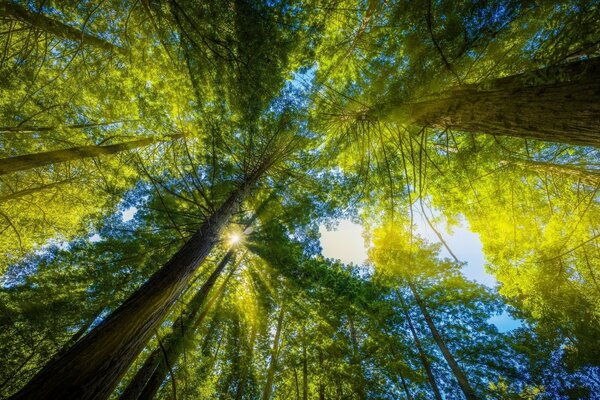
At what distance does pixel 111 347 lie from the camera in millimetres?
1849

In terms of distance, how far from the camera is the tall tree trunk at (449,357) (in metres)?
6.55

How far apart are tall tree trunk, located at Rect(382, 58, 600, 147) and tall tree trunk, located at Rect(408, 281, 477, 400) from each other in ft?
26.6

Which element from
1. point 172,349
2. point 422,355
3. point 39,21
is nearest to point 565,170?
point 422,355

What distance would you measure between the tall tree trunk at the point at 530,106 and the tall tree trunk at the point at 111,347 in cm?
349

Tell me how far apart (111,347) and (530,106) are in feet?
13.6

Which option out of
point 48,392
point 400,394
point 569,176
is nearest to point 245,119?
point 48,392

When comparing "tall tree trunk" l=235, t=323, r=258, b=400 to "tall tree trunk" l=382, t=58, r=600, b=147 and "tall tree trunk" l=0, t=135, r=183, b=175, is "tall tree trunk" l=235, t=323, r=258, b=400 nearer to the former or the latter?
"tall tree trunk" l=0, t=135, r=183, b=175

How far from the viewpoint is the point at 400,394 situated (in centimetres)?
765

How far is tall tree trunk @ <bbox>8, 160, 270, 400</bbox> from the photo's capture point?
1.47 m

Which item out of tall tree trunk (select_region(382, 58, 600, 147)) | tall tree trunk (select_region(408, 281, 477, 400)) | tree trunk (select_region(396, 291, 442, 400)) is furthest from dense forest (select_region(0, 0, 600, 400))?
tall tree trunk (select_region(408, 281, 477, 400))

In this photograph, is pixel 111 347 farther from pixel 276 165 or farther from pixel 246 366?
pixel 276 165

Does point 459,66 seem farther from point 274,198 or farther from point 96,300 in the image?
point 96,300

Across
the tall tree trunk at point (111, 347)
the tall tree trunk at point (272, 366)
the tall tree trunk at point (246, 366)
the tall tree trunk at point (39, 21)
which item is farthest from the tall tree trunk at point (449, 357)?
the tall tree trunk at point (39, 21)

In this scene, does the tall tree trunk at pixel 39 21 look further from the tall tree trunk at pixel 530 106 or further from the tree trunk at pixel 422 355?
the tree trunk at pixel 422 355
